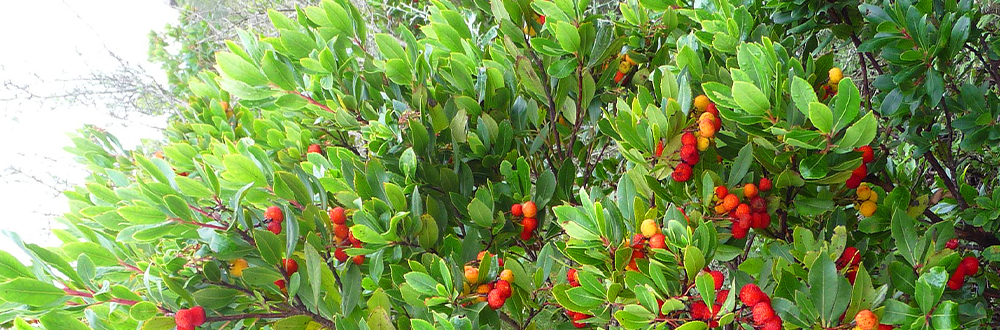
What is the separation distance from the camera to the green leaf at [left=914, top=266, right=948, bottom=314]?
81 centimetres

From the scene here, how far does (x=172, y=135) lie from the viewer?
250cm

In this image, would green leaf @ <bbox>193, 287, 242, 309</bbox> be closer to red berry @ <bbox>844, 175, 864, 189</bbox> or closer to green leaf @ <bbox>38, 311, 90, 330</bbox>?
green leaf @ <bbox>38, 311, 90, 330</bbox>

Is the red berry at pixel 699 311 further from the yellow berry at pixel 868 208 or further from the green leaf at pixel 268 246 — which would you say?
the green leaf at pixel 268 246

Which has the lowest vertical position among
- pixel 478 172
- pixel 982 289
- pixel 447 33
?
pixel 982 289

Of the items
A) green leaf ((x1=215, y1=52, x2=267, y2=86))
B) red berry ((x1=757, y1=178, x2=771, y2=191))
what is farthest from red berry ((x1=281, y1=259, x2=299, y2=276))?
red berry ((x1=757, y1=178, x2=771, y2=191))

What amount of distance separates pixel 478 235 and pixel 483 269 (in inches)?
8.4

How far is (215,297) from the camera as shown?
105cm

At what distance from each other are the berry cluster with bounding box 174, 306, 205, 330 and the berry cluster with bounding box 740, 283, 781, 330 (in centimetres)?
93

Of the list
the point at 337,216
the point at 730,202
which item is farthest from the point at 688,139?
the point at 337,216

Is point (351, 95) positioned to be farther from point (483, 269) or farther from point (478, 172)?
point (483, 269)

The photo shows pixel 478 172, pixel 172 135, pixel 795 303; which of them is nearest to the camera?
pixel 795 303

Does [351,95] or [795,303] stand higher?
[351,95]

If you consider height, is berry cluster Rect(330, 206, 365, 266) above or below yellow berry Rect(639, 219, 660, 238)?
below

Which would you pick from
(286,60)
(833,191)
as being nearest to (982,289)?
(833,191)
